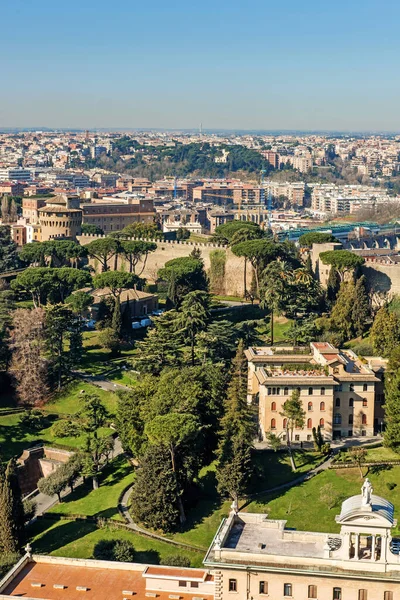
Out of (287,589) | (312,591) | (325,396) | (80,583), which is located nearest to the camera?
(312,591)

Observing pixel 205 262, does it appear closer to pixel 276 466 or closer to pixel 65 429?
pixel 65 429

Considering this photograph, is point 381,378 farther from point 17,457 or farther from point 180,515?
point 17,457

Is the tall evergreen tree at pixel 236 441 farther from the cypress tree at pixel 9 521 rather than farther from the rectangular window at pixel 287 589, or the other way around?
the rectangular window at pixel 287 589

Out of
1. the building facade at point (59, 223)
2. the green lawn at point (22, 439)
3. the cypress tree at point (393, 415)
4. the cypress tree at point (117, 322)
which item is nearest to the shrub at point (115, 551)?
the green lawn at point (22, 439)

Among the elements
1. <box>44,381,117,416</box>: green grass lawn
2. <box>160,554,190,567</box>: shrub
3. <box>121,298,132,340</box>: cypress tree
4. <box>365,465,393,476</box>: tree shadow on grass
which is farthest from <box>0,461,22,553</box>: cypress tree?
<box>121,298,132,340</box>: cypress tree

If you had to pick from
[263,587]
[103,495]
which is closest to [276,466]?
[103,495]

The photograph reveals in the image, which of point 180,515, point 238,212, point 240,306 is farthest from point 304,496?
point 238,212
